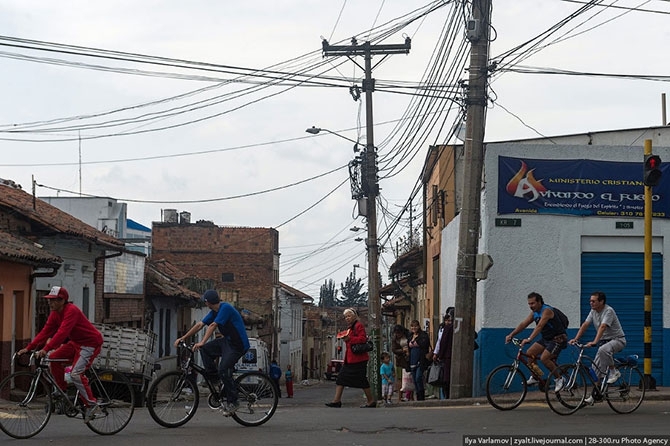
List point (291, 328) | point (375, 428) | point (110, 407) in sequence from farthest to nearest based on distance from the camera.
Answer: point (291, 328) → point (375, 428) → point (110, 407)

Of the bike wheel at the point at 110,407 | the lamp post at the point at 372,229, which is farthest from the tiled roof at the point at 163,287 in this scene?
the bike wheel at the point at 110,407

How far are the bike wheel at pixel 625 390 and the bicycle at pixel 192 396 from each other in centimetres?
461

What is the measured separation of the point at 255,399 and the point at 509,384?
3.57 metres

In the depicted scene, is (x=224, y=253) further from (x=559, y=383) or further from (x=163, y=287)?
(x=559, y=383)

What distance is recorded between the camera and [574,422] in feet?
42.9

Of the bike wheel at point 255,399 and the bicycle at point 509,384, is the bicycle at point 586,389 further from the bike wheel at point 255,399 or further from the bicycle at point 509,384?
the bike wheel at point 255,399

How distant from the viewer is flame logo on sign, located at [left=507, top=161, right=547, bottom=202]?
2033cm

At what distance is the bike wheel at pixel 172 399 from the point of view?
41.3 ft

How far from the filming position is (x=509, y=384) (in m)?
14.3

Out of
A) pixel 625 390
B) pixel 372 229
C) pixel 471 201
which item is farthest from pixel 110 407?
pixel 372 229

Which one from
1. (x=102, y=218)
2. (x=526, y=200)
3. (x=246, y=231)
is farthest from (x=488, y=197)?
(x=246, y=231)

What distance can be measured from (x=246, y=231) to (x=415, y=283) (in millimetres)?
30445

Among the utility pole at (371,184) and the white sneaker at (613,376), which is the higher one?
the utility pole at (371,184)

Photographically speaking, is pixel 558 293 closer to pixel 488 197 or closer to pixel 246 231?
pixel 488 197
